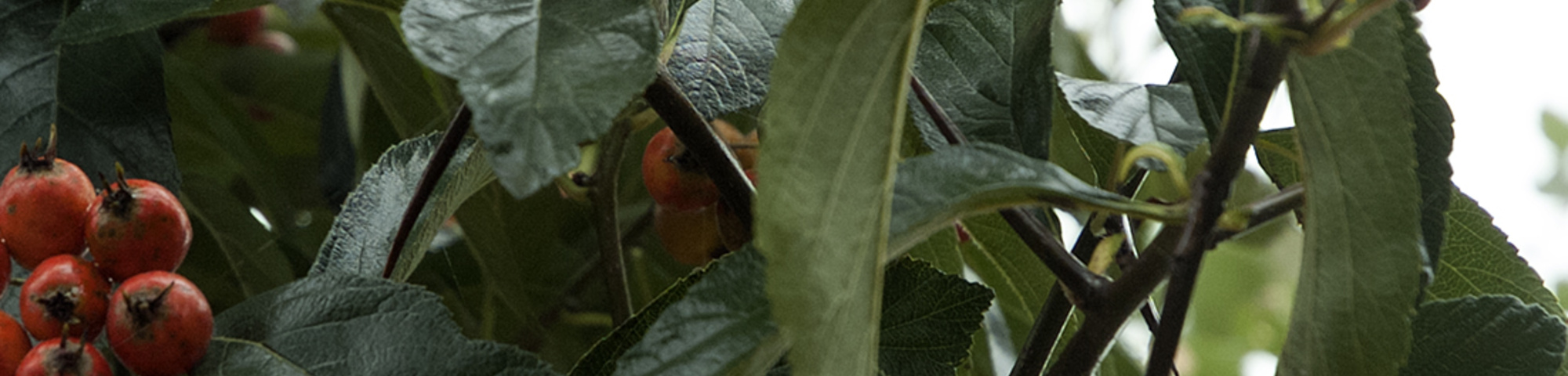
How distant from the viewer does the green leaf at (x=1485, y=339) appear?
28cm

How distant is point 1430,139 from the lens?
244mm

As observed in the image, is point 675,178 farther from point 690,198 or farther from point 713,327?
point 713,327

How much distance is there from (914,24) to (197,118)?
478 mm

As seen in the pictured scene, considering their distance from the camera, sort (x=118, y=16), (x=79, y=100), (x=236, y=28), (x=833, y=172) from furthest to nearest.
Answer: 1. (x=236, y=28)
2. (x=79, y=100)
3. (x=118, y=16)
4. (x=833, y=172)

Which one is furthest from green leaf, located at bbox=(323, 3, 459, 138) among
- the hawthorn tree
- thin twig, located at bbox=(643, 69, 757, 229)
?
thin twig, located at bbox=(643, 69, 757, 229)

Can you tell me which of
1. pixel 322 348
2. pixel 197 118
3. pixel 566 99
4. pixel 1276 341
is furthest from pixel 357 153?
pixel 1276 341

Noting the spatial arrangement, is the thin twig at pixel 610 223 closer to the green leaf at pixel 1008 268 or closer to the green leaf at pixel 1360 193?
the green leaf at pixel 1008 268

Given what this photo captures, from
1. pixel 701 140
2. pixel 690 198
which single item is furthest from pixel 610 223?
pixel 701 140

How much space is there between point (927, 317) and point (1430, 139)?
0.36 ft

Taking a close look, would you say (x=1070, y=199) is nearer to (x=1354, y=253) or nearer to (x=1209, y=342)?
(x=1354, y=253)

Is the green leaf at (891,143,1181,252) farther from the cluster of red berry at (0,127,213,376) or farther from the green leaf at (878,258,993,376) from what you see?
the cluster of red berry at (0,127,213,376)

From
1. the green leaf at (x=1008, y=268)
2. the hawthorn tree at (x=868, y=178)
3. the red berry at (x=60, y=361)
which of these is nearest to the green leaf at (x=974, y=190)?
the hawthorn tree at (x=868, y=178)

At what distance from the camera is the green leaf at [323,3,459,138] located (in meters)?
0.46

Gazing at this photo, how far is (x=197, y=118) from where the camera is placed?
58cm
